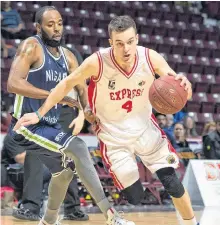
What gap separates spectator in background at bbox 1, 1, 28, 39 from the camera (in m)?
11.5

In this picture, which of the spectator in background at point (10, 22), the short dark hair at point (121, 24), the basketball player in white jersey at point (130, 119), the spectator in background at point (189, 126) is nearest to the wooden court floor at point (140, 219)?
the basketball player in white jersey at point (130, 119)

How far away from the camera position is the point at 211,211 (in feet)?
23.9

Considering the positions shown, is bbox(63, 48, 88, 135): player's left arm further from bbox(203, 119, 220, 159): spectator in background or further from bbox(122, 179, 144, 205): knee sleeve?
bbox(203, 119, 220, 159): spectator in background

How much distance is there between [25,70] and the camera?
4711 millimetres

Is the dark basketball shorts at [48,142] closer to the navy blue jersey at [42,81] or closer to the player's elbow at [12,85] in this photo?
the navy blue jersey at [42,81]

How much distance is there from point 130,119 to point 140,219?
7.45 feet

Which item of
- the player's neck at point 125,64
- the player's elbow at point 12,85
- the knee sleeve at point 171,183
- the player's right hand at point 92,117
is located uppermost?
the player's neck at point 125,64

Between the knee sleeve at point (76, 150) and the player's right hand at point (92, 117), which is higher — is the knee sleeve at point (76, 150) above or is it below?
below

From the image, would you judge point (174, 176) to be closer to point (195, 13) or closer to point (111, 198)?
point (111, 198)

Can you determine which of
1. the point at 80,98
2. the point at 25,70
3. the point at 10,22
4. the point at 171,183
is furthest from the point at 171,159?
the point at 10,22

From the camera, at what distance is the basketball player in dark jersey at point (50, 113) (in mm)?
4363

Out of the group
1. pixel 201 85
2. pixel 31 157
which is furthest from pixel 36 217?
pixel 201 85

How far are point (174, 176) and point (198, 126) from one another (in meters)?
7.47

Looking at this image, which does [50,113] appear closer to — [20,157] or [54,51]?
[54,51]
